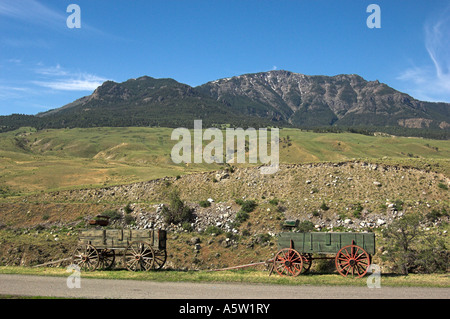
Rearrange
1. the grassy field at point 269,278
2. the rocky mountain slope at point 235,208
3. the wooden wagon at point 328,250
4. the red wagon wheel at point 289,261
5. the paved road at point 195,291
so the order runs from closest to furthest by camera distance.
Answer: the paved road at point 195,291 < the grassy field at point 269,278 < the wooden wagon at point 328,250 < the red wagon wheel at point 289,261 < the rocky mountain slope at point 235,208

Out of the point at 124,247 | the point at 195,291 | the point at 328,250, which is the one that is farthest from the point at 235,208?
the point at 195,291

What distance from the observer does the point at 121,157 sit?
146 m

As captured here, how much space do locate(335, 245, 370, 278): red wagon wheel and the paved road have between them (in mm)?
2732

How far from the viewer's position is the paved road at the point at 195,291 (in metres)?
14.5

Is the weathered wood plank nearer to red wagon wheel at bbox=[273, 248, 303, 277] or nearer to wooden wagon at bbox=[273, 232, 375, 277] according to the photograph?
wooden wagon at bbox=[273, 232, 375, 277]

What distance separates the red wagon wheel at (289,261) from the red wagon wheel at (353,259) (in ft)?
6.79

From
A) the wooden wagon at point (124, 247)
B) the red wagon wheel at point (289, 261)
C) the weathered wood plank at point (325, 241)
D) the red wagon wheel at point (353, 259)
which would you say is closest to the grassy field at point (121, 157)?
the weathered wood plank at point (325, 241)

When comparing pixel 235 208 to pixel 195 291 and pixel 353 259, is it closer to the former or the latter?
pixel 353 259

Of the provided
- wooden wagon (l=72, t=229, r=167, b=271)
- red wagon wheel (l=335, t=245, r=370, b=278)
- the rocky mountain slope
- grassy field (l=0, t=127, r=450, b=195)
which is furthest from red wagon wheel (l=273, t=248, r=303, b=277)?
grassy field (l=0, t=127, r=450, b=195)

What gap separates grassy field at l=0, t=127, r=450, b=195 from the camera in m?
72.9

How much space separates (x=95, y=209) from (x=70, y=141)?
516ft

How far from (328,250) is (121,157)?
136m

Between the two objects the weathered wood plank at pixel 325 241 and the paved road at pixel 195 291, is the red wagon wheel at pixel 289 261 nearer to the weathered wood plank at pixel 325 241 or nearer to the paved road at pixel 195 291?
the weathered wood plank at pixel 325 241
